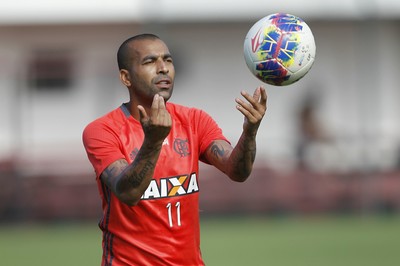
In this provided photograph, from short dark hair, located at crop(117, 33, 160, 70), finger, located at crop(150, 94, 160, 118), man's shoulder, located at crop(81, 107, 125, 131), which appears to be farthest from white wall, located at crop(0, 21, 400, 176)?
finger, located at crop(150, 94, 160, 118)

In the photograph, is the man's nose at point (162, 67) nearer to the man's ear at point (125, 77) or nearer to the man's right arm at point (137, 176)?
the man's ear at point (125, 77)

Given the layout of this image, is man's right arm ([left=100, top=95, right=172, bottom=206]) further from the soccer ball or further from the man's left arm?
the soccer ball

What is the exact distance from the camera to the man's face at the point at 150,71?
7039mm

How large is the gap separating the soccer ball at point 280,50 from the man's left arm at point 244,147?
0.39 m

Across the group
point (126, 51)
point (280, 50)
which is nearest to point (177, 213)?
point (126, 51)

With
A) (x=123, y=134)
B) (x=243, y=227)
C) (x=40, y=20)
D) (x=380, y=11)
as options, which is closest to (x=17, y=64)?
(x=40, y=20)

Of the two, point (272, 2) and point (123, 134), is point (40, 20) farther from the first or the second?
point (123, 134)

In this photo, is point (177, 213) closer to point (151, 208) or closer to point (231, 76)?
point (151, 208)

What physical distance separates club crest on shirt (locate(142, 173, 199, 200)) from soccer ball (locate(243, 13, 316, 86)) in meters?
0.90

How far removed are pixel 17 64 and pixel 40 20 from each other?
6.01 feet

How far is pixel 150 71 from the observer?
7.12 m

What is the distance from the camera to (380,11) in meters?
23.1

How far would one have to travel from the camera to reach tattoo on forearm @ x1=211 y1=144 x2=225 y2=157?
284 inches

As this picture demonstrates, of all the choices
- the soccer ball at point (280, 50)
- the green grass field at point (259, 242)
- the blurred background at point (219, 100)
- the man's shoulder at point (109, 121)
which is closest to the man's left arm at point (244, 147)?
the soccer ball at point (280, 50)
